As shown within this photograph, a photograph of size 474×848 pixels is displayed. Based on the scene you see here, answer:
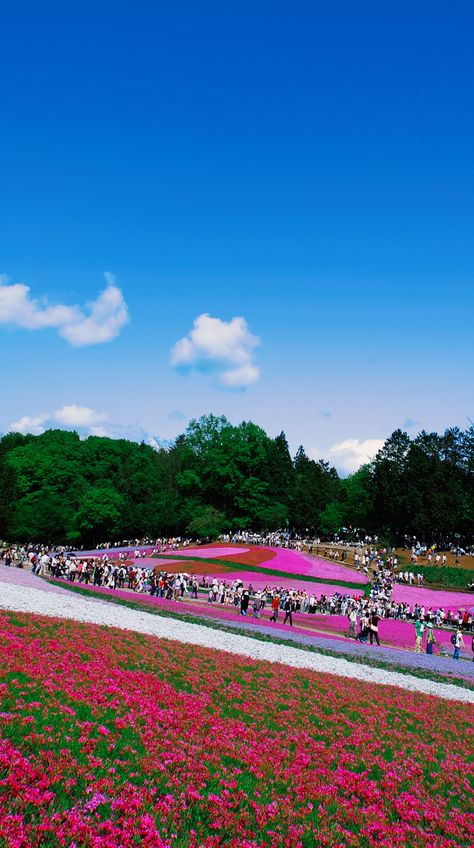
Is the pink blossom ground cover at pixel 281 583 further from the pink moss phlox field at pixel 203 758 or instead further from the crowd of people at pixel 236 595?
the pink moss phlox field at pixel 203 758

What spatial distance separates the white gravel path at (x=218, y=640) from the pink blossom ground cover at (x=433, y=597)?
29387mm

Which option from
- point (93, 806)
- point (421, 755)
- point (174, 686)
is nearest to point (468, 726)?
point (421, 755)

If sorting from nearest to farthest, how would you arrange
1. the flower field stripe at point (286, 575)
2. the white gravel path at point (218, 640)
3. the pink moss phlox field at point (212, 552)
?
1. the white gravel path at point (218, 640)
2. the flower field stripe at point (286, 575)
3. the pink moss phlox field at point (212, 552)

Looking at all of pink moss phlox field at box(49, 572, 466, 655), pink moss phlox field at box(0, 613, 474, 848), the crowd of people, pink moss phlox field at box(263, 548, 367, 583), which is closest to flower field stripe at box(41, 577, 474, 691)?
pink moss phlox field at box(49, 572, 466, 655)

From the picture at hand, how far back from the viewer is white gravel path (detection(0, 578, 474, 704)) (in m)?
20.1

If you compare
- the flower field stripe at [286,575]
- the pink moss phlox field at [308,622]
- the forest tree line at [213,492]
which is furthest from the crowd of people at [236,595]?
the forest tree line at [213,492]

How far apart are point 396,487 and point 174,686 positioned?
285 ft

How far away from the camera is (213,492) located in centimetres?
10238

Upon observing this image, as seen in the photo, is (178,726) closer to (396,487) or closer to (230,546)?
(230,546)

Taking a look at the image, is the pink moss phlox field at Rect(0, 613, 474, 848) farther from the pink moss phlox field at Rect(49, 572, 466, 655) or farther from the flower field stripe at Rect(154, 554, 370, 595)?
the flower field stripe at Rect(154, 554, 370, 595)

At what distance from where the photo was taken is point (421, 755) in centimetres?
1229

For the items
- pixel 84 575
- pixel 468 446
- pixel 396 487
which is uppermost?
pixel 468 446

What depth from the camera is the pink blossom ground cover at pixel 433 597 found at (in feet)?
161

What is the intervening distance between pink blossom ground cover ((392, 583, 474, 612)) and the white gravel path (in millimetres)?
29387
